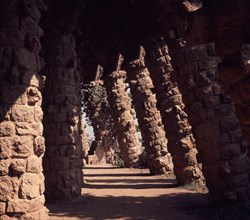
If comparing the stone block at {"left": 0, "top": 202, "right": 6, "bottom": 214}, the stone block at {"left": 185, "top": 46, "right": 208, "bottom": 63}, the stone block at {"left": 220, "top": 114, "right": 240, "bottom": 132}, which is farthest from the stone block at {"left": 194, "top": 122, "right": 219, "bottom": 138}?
the stone block at {"left": 0, "top": 202, "right": 6, "bottom": 214}

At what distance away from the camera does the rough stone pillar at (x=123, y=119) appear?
16.2m

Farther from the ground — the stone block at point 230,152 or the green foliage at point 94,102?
the green foliage at point 94,102

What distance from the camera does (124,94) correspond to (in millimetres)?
16719

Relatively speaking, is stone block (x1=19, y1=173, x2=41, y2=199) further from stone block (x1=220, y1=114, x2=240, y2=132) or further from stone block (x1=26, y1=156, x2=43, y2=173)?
stone block (x1=220, y1=114, x2=240, y2=132)

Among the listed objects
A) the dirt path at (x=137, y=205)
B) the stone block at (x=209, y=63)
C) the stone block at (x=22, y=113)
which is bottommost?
the dirt path at (x=137, y=205)

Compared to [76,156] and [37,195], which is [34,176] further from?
[76,156]

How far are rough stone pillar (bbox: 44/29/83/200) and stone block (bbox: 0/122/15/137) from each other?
2.62m

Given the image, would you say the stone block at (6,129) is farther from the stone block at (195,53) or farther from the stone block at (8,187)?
the stone block at (195,53)

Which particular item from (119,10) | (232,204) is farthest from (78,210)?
(119,10)

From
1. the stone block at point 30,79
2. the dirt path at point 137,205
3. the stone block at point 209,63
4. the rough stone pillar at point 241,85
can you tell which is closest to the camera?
the rough stone pillar at point 241,85

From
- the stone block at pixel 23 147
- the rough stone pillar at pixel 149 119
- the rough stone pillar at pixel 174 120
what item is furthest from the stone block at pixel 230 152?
the rough stone pillar at pixel 149 119

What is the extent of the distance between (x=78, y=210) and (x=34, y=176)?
1.69m

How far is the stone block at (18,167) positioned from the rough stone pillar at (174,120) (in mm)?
5419

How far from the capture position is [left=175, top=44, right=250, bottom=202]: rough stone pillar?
6.61m
